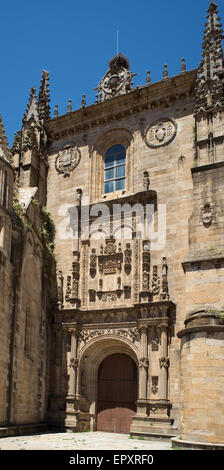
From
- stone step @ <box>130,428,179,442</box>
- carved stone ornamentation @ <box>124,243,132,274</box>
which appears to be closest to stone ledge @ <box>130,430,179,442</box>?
→ stone step @ <box>130,428,179,442</box>

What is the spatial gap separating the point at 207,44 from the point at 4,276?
12224mm

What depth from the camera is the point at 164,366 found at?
19.4 meters

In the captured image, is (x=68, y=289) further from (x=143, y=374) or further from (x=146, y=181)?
(x=146, y=181)

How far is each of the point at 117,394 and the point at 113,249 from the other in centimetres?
571

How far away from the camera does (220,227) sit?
59.8 feet

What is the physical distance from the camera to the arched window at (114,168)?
23.9 m

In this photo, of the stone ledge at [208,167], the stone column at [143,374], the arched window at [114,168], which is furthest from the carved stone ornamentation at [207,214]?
the arched window at [114,168]

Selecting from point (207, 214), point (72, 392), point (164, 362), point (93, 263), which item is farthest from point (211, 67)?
point (72, 392)

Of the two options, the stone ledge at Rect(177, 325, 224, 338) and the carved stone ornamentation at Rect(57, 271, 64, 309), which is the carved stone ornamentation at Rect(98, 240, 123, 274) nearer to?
the carved stone ornamentation at Rect(57, 271, 64, 309)

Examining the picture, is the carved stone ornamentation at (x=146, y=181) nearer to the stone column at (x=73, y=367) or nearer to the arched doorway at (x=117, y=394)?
the stone column at (x=73, y=367)

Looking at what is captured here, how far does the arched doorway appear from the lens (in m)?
20.9

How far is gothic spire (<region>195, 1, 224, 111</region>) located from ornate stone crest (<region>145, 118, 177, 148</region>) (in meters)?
1.80
